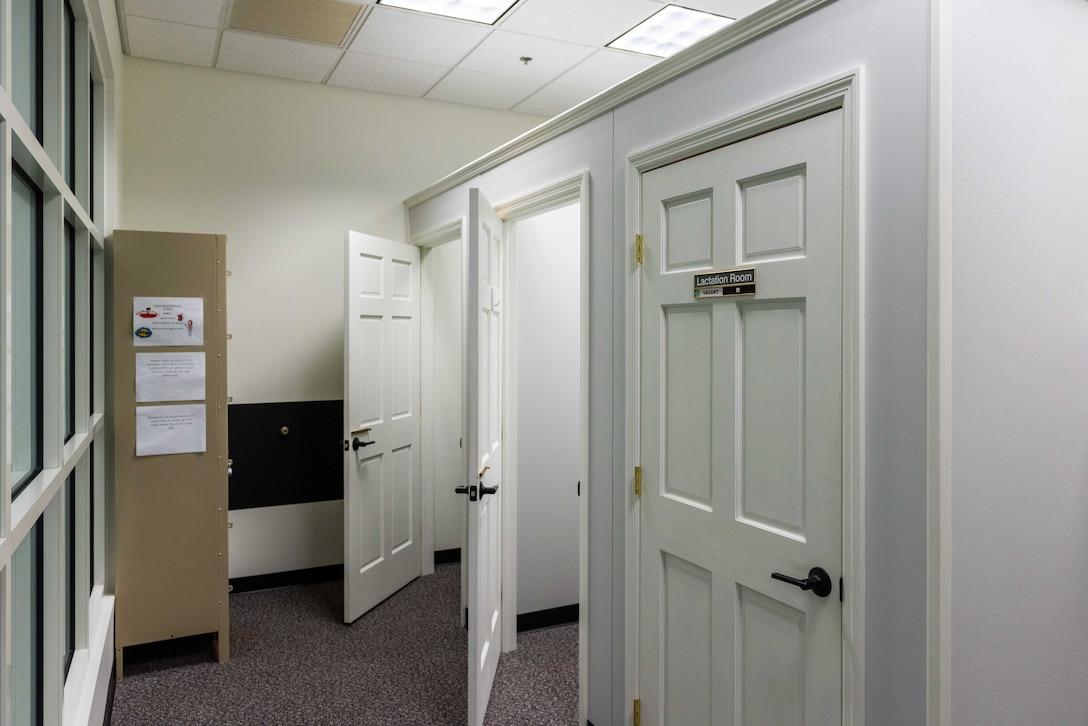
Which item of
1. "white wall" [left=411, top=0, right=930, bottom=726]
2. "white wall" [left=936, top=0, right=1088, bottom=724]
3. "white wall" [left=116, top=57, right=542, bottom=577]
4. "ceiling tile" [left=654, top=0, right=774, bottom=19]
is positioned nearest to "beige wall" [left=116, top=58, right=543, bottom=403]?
"white wall" [left=116, top=57, right=542, bottom=577]

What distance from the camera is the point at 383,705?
2643 mm

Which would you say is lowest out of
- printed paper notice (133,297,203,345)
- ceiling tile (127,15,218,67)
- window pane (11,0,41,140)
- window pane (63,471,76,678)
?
window pane (63,471,76,678)

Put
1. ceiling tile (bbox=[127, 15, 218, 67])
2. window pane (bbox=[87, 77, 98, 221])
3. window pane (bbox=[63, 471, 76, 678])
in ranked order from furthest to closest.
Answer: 1. ceiling tile (bbox=[127, 15, 218, 67])
2. window pane (bbox=[87, 77, 98, 221])
3. window pane (bbox=[63, 471, 76, 678])

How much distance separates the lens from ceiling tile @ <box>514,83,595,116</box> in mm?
4012

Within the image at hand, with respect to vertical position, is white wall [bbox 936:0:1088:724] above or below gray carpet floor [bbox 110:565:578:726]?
above

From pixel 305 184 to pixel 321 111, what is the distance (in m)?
Answer: 0.43

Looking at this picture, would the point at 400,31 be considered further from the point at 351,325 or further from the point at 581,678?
the point at 581,678

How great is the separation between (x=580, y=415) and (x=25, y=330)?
6.11ft

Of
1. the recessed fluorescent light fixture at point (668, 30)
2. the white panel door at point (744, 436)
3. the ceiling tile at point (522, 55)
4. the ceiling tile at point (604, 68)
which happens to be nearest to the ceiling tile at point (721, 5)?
the recessed fluorescent light fixture at point (668, 30)

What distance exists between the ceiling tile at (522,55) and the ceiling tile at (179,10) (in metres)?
1.17

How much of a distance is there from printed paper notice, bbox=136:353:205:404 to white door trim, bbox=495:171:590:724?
1310mm

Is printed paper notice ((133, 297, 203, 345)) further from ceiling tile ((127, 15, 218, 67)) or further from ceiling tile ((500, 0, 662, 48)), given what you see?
ceiling tile ((500, 0, 662, 48))

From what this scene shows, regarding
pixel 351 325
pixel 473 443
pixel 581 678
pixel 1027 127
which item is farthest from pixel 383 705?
pixel 1027 127

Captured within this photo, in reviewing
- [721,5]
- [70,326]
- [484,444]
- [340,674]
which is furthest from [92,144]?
[721,5]
